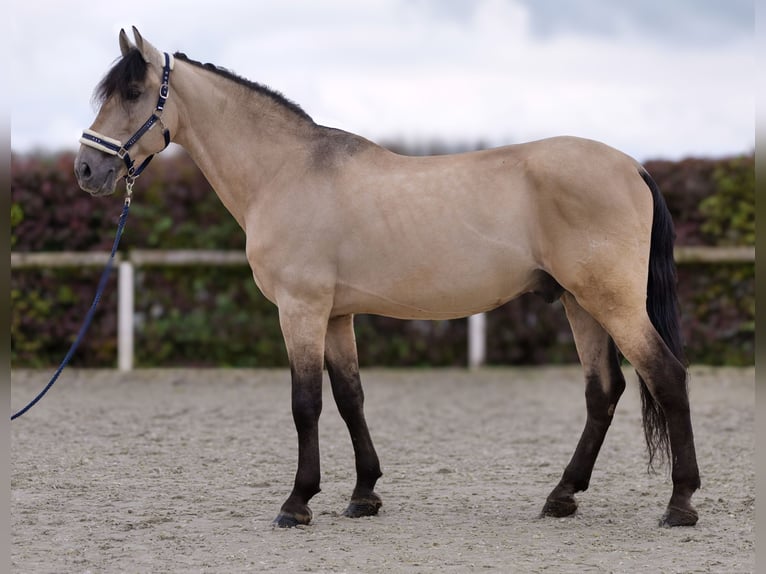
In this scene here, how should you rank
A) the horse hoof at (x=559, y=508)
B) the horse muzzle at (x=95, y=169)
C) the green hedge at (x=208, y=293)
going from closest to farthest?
the horse muzzle at (x=95, y=169) < the horse hoof at (x=559, y=508) < the green hedge at (x=208, y=293)

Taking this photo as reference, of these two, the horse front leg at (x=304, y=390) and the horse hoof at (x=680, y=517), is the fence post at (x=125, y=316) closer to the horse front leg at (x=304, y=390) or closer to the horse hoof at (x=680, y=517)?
the horse front leg at (x=304, y=390)

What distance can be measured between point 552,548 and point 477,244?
1451 millimetres

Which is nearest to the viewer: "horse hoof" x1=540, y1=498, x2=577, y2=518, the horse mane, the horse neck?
"horse hoof" x1=540, y1=498, x2=577, y2=518

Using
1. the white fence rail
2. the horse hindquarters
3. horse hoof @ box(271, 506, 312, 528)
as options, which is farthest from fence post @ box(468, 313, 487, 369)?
horse hoof @ box(271, 506, 312, 528)

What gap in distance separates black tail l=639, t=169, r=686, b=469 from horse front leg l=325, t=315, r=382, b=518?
142 cm

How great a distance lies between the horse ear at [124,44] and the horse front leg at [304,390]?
1.50 metres

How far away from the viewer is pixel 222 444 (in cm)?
700

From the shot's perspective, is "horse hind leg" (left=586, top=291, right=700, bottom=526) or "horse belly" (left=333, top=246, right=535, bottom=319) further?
"horse belly" (left=333, top=246, right=535, bottom=319)

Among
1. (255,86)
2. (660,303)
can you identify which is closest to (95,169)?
(255,86)

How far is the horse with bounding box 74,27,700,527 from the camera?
464 centimetres

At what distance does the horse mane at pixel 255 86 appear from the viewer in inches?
203

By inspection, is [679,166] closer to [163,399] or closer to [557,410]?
[557,410]

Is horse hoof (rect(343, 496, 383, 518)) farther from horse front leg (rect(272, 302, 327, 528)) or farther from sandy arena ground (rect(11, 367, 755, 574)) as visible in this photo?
horse front leg (rect(272, 302, 327, 528))

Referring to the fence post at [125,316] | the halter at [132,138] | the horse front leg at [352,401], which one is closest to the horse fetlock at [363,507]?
the horse front leg at [352,401]
